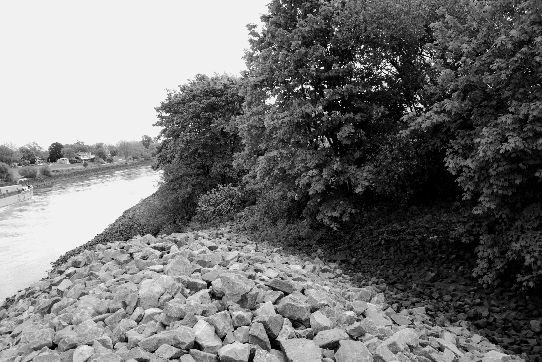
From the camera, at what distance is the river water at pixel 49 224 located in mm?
22234

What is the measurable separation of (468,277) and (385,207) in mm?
4822

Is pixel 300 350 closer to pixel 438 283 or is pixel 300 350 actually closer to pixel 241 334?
pixel 241 334

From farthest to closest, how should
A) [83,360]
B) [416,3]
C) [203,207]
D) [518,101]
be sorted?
[203,207], [416,3], [518,101], [83,360]

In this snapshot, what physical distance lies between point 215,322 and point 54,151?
123570mm

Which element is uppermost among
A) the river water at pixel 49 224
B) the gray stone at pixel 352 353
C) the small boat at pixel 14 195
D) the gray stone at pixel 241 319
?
the gray stone at pixel 241 319

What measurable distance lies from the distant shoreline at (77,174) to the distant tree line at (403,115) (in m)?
68.4

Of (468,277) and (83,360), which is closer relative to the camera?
(83,360)

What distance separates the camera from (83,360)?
525cm

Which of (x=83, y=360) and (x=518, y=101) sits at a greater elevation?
(x=518, y=101)

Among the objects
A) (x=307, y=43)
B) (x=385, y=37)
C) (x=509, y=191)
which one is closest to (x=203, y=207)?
(x=307, y=43)

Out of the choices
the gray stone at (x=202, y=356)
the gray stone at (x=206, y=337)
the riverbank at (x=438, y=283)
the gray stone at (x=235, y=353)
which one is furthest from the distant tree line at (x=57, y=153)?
the gray stone at (x=235, y=353)

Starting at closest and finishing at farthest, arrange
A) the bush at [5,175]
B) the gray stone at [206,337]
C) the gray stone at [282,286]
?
the gray stone at [206,337]
the gray stone at [282,286]
the bush at [5,175]

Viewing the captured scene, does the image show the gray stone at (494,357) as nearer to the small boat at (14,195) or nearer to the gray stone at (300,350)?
the gray stone at (300,350)

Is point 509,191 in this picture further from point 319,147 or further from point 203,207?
point 203,207
